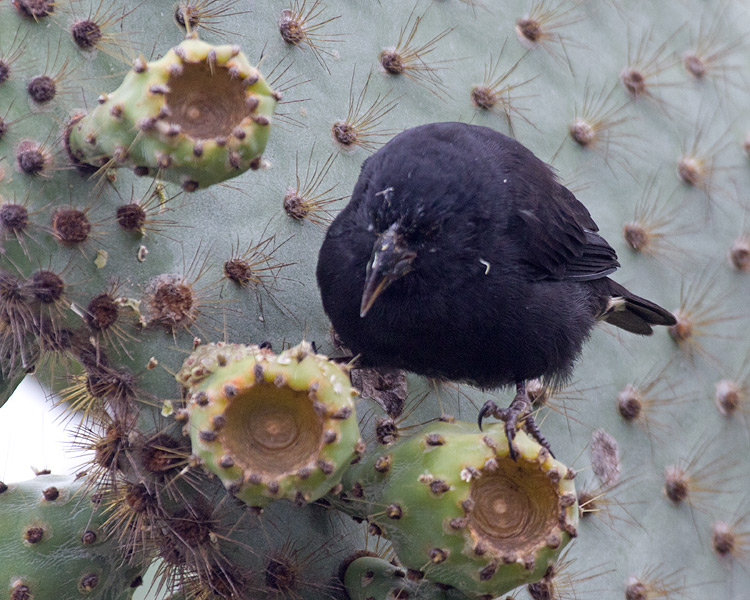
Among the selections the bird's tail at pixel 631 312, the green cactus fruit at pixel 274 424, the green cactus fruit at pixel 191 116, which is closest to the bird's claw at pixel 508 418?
the green cactus fruit at pixel 274 424

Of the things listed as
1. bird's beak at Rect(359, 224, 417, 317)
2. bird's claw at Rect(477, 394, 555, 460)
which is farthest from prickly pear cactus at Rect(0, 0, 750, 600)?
bird's beak at Rect(359, 224, 417, 317)

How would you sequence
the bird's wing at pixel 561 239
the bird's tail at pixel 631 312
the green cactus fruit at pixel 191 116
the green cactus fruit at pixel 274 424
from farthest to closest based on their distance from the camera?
the bird's tail at pixel 631 312 < the bird's wing at pixel 561 239 < the green cactus fruit at pixel 191 116 < the green cactus fruit at pixel 274 424

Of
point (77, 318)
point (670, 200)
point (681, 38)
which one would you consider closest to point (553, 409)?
point (670, 200)

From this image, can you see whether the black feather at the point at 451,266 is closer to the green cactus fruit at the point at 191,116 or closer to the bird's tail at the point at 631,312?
the bird's tail at the point at 631,312

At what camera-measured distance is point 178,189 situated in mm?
2412

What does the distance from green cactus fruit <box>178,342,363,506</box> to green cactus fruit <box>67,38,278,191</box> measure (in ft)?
1.44

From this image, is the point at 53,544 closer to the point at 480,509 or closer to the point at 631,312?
the point at 480,509

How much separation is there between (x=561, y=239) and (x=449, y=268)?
2.13 feet

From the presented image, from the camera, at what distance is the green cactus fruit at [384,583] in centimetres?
210

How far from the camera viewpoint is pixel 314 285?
2.77 m

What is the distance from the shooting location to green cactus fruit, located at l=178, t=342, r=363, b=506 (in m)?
1.73

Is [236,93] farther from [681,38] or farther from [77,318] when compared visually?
[681,38]

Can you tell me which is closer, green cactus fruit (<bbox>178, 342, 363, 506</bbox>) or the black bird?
green cactus fruit (<bbox>178, 342, 363, 506</bbox>)

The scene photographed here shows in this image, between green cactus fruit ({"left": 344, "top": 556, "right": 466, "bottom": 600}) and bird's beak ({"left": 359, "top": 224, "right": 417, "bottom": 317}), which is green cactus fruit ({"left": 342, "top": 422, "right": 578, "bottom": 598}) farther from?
bird's beak ({"left": 359, "top": 224, "right": 417, "bottom": 317})
